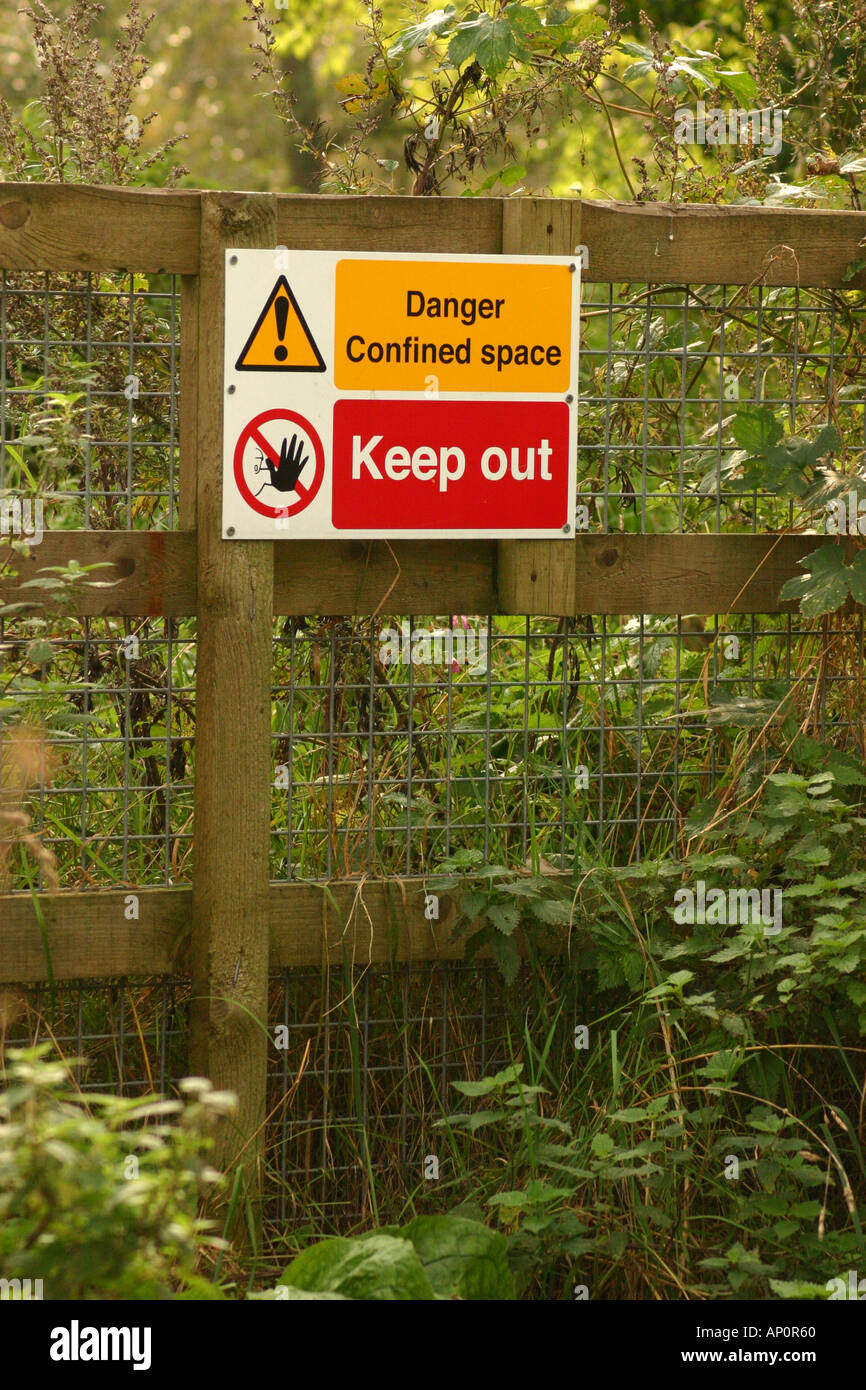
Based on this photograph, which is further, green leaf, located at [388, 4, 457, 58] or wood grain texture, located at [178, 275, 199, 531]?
green leaf, located at [388, 4, 457, 58]

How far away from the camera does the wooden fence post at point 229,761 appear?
3.06 m

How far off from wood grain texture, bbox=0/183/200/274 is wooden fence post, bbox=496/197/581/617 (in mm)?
713

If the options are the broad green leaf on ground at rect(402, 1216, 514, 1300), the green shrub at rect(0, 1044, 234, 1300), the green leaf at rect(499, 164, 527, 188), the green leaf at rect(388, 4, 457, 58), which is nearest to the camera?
the green shrub at rect(0, 1044, 234, 1300)

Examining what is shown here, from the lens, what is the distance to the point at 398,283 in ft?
10.3

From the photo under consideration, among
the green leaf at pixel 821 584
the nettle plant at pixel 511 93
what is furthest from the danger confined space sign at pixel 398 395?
the nettle plant at pixel 511 93

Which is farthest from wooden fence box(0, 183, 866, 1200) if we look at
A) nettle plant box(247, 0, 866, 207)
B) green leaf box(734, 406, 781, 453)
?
nettle plant box(247, 0, 866, 207)

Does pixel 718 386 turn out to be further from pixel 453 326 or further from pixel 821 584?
pixel 453 326

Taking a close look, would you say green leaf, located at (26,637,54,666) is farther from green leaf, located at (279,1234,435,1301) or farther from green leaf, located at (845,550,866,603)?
green leaf, located at (845,550,866,603)

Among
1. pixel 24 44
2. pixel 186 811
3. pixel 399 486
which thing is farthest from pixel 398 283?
pixel 24 44

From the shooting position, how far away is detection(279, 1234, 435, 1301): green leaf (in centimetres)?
247

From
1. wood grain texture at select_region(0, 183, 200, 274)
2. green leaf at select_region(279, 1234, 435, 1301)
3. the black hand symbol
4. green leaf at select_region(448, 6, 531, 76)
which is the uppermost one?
green leaf at select_region(448, 6, 531, 76)

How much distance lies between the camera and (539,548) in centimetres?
325

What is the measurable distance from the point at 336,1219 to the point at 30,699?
1.31m

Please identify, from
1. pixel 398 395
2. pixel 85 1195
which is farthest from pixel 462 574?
pixel 85 1195
